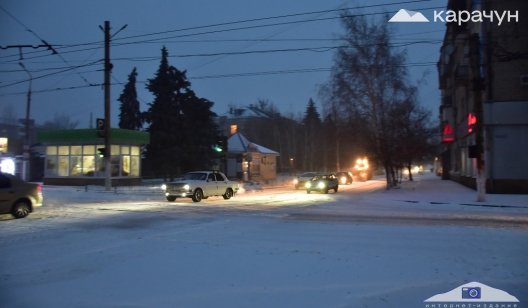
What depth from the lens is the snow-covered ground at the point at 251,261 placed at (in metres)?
7.10

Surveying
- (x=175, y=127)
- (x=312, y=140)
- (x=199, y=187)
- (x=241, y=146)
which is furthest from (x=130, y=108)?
(x=199, y=187)

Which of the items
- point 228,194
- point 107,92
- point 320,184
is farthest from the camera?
point 320,184

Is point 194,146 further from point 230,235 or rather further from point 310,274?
point 310,274

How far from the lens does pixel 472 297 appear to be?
275 inches

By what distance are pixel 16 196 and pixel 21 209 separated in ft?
1.72

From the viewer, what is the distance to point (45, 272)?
28.1 feet

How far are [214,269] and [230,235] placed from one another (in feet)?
13.3

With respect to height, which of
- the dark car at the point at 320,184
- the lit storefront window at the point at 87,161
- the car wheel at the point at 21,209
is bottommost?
the car wheel at the point at 21,209

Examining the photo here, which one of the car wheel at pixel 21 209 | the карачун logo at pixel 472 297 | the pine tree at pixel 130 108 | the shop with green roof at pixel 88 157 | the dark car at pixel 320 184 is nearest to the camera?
the карачун logo at pixel 472 297

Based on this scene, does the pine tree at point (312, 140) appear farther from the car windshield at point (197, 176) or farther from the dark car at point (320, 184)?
the car windshield at point (197, 176)

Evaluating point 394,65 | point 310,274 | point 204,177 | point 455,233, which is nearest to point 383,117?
point 394,65

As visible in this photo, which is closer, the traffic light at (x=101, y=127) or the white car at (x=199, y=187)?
the white car at (x=199, y=187)

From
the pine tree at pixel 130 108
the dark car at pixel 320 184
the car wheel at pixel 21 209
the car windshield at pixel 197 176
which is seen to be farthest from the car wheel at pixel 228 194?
the pine tree at pixel 130 108

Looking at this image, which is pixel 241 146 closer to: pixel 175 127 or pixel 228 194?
pixel 175 127
